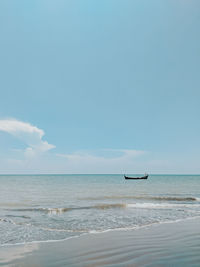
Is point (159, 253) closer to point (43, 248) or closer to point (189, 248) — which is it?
point (189, 248)

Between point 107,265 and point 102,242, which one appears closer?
point 107,265

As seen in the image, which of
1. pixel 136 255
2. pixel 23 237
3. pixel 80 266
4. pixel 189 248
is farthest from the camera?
pixel 23 237

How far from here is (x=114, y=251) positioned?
6.74 meters

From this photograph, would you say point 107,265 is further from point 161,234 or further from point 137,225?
point 137,225

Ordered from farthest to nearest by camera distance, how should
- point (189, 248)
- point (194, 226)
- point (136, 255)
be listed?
point (194, 226) → point (189, 248) → point (136, 255)

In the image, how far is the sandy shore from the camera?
19.0ft

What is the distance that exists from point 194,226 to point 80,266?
7459 mm

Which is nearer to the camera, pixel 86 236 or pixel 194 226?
pixel 86 236

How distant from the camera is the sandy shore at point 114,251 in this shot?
5.80m

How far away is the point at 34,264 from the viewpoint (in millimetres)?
5742

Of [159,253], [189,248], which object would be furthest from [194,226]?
[159,253]

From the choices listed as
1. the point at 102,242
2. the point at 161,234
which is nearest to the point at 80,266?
the point at 102,242

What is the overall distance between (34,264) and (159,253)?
382 cm

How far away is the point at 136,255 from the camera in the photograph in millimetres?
6344
